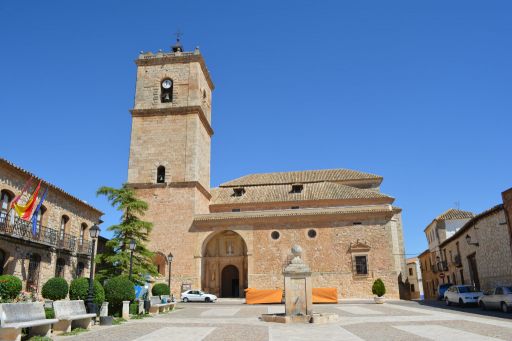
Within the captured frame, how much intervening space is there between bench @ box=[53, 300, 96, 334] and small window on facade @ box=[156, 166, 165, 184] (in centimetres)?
2139

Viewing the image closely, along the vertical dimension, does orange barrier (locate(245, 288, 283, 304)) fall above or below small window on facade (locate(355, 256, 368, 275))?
below

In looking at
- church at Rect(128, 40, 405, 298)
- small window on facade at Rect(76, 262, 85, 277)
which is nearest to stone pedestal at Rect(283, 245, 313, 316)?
church at Rect(128, 40, 405, 298)

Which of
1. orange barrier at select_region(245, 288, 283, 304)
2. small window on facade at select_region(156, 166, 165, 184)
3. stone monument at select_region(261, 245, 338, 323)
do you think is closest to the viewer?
stone monument at select_region(261, 245, 338, 323)

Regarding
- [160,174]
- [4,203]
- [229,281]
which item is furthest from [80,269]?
[229,281]

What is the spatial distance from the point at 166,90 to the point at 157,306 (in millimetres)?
22073

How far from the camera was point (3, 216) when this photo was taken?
18281 mm

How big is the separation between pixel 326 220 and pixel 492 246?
1108 cm

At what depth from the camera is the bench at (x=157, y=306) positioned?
16.9 m

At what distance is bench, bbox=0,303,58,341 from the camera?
25.5ft

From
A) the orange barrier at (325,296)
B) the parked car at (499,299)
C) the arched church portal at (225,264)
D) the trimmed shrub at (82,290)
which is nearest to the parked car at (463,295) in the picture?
the parked car at (499,299)

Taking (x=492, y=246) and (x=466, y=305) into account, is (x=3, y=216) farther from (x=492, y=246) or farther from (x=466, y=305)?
(x=492, y=246)

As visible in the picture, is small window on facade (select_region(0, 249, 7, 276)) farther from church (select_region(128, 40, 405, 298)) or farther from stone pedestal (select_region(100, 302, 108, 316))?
church (select_region(128, 40, 405, 298))

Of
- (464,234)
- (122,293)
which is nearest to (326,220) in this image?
(464,234)

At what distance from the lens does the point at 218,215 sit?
31.2 m
